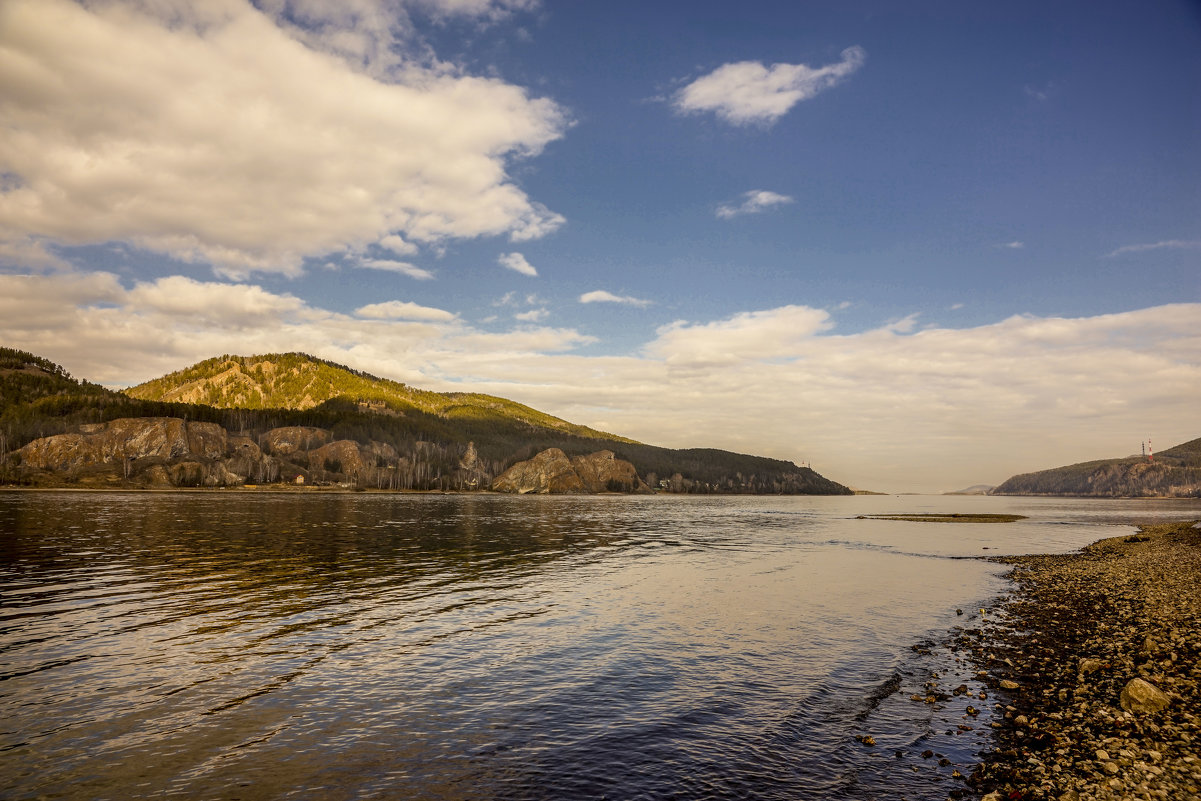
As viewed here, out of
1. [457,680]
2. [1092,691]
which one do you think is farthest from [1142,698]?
[457,680]

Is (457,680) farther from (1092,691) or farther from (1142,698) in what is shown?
(1142,698)

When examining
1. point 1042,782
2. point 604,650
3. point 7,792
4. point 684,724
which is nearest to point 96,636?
point 7,792

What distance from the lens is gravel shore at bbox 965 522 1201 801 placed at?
1361cm

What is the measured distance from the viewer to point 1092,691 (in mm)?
19406

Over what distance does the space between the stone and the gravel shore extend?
3cm

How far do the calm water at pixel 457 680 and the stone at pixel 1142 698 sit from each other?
5278 mm

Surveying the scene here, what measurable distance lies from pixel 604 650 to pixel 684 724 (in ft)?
28.3

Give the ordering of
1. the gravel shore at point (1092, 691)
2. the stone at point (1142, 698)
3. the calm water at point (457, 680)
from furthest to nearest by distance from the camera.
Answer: the stone at point (1142, 698) → the calm water at point (457, 680) → the gravel shore at point (1092, 691)

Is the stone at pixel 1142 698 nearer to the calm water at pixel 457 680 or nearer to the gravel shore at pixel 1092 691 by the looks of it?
the gravel shore at pixel 1092 691

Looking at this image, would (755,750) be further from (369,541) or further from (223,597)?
(369,541)

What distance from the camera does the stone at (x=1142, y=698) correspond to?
17.3 metres

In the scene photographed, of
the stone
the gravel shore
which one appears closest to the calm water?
the gravel shore

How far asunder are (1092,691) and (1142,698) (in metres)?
2.09

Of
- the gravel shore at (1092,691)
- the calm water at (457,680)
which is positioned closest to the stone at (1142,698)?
the gravel shore at (1092,691)
